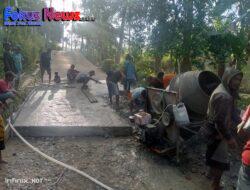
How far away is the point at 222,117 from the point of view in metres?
4.41

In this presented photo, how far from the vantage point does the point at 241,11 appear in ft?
39.3

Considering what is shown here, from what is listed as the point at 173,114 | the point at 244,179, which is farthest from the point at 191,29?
the point at 244,179

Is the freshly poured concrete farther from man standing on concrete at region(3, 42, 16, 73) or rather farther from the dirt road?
man standing on concrete at region(3, 42, 16, 73)

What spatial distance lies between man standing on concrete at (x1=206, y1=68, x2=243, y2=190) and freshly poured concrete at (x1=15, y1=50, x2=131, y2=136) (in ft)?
11.8

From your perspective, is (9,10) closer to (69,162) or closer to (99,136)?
(99,136)

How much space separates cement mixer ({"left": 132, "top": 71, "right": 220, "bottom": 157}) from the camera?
20.5 ft

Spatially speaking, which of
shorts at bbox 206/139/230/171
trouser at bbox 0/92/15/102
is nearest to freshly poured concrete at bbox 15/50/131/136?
trouser at bbox 0/92/15/102

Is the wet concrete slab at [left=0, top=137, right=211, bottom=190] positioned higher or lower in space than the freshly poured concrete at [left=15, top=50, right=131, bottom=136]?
lower

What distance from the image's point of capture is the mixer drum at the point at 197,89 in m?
6.60

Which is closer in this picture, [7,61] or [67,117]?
[67,117]

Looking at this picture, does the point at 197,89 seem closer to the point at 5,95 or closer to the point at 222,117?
the point at 222,117

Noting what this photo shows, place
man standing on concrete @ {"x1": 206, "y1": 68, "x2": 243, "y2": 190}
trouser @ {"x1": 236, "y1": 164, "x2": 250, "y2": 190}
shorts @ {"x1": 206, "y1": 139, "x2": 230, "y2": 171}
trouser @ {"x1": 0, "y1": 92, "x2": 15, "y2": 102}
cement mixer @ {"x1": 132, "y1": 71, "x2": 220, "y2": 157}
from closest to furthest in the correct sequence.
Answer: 1. trouser @ {"x1": 236, "y1": 164, "x2": 250, "y2": 190}
2. man standing on concrete @ {"x1": 206, "y1": 68, "x2": 243, "y2": 190}
3. shorts @ {"x1": 206, "y1": 139, "x2": 230, "y2": 171}
4. cement mixer @ {"x1": 132, "y1": 71, "x2": 220, "y2": 157}
5. trouser @ {"x1": 0, "y1": 92, "x2": 15, "y2": 102}

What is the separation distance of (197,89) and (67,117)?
3.71m

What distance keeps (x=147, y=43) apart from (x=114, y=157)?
262 inches
